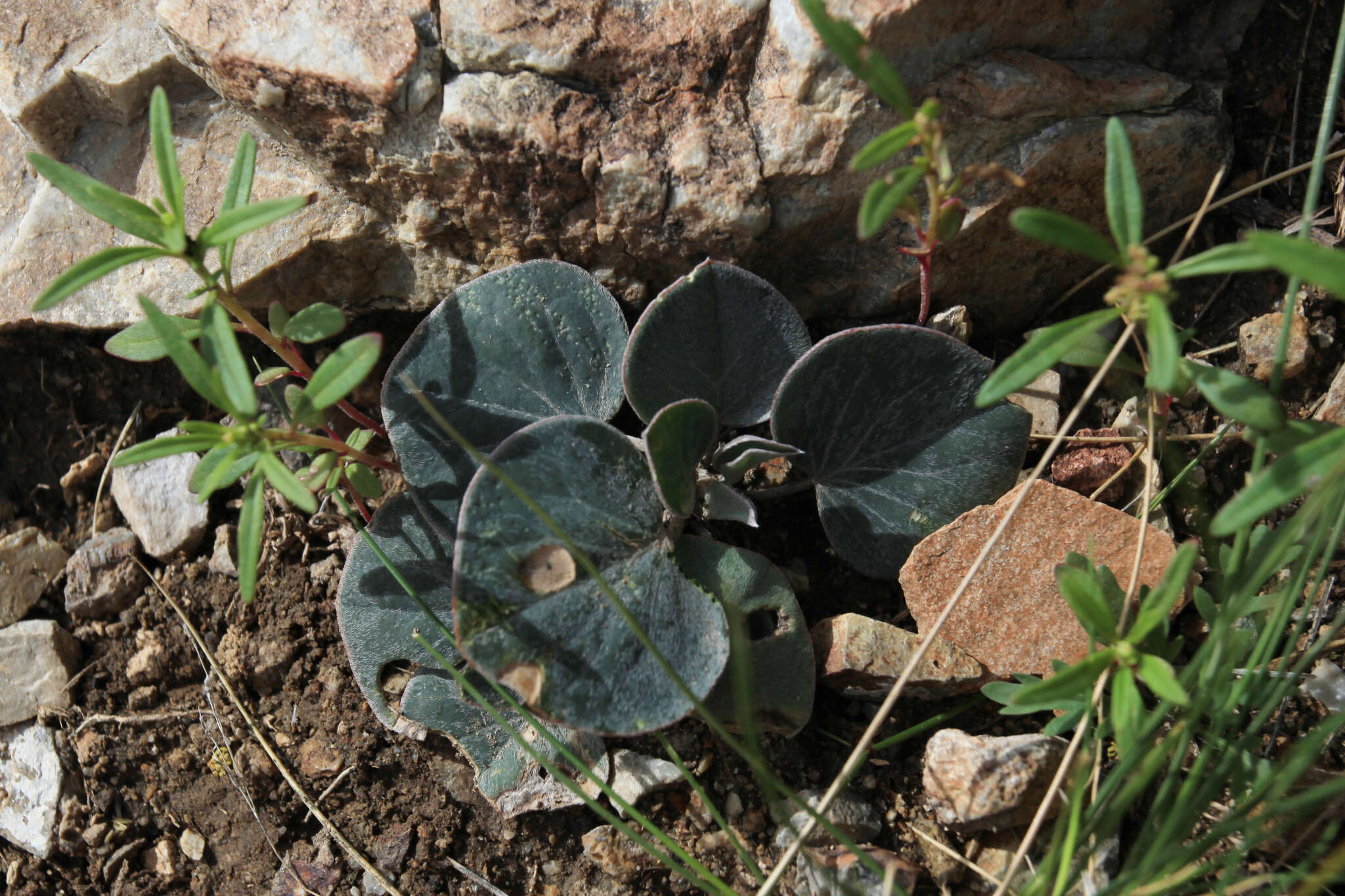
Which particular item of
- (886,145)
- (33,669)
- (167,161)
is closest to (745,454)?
(886,145)

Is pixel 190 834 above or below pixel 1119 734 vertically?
above

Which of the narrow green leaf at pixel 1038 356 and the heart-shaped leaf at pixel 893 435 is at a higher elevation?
the narrow green leaf at pixel 1038 356

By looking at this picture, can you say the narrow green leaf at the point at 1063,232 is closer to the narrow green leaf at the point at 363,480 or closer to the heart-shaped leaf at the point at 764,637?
the heart-shaped leaf at the point at 764,637

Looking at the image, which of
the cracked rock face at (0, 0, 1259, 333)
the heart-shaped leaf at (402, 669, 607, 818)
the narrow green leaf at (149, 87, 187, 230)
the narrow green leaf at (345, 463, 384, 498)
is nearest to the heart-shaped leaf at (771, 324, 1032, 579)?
the cracked rock face at (0, 0, 1259, 333)

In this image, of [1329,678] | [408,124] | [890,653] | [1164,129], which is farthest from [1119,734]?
[408,124]

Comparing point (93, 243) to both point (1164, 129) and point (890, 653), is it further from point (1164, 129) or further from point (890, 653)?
point (1164, 129)

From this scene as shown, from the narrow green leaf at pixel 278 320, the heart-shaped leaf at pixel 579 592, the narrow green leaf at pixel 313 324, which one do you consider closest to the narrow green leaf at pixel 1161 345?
the heart-shaped leaf at pixel 579 592

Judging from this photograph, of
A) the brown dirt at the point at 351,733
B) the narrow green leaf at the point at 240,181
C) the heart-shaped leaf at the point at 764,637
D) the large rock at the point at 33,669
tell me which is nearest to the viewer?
the narrow green leaf at the point at 240,181
